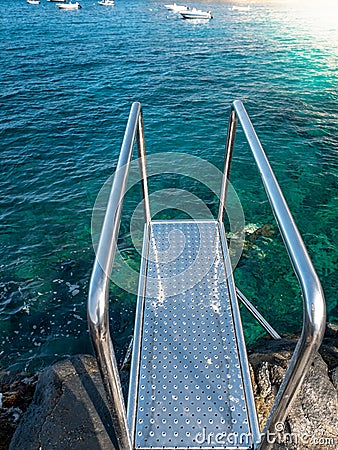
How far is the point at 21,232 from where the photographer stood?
27.0ft

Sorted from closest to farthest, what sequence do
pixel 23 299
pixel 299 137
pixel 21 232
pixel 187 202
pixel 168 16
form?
pixel 23 299, pixel 21 232, pixel 187 202, pixel 299 137, pixel 168 16

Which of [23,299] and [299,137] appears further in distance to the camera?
[299,137]

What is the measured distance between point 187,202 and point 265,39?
25132 mm

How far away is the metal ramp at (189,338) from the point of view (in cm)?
130

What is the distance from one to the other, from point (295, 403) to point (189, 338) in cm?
101

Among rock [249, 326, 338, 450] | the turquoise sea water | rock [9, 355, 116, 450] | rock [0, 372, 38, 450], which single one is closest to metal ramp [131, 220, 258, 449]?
rock [249, 326, 338, 450]

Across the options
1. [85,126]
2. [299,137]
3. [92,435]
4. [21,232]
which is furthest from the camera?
[85,126]

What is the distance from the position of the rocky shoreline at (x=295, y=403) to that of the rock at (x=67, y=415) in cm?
6

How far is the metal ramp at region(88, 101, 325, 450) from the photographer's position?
1299 mm

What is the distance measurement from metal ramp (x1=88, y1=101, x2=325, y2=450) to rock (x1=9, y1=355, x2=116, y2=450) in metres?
0.61

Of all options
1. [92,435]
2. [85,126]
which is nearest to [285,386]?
[92,435]

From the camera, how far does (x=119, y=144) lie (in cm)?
1223

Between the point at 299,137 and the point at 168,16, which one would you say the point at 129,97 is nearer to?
the point at 299,137

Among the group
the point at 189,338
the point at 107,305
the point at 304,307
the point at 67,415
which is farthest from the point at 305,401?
the point at 107,305
